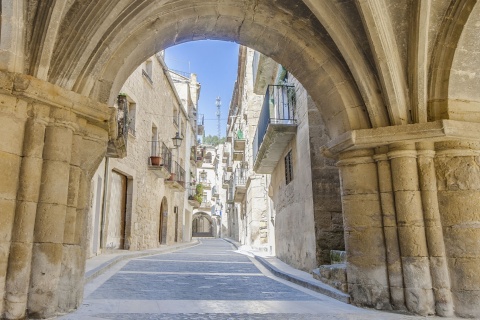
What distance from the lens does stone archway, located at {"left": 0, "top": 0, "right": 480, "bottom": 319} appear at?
2.98m

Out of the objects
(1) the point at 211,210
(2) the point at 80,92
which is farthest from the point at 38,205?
(1) the point at 211,210

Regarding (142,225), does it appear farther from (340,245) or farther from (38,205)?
(38,205)

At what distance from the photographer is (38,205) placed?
3029 mm

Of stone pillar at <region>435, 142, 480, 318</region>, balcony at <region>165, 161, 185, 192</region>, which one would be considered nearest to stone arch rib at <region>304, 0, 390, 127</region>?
stone pillar at <region>435, 142, 480, 318</region>

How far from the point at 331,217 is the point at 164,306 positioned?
10.5ft

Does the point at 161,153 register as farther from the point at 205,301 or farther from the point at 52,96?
the point at 52,96

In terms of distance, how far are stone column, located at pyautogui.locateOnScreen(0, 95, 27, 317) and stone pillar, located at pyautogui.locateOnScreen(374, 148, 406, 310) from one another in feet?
10.9

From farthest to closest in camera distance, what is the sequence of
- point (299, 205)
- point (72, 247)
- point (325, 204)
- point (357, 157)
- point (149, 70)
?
point (149, 70)
point (299, 205)
point (325, 204)
point (357, 157)
point (72, 247)

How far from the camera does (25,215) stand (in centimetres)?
292

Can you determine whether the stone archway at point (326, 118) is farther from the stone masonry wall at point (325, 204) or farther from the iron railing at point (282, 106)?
→ the iron railing at point (282, 106)

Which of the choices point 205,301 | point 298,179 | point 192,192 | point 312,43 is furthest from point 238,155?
point 205,301

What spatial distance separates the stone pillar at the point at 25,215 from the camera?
9.21 feet

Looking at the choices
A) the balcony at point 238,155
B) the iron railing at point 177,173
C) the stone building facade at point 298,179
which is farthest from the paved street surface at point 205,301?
the balcony at point 238,155

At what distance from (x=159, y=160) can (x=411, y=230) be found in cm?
1078
